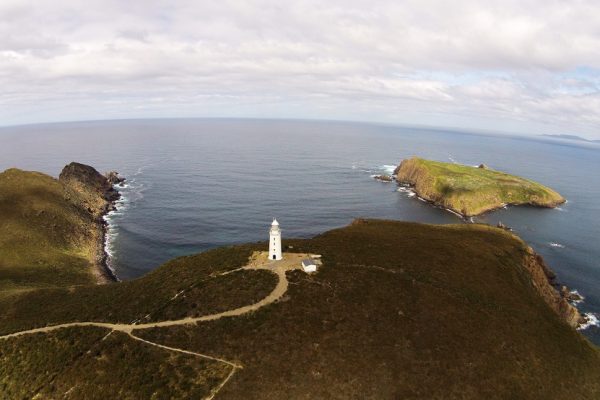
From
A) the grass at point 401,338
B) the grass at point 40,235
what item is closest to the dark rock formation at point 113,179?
the grass at point 40,235

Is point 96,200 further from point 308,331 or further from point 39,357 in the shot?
point 308,331

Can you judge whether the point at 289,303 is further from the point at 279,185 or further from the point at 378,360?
the point at 279,185

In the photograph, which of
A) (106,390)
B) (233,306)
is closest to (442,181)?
(233,306)

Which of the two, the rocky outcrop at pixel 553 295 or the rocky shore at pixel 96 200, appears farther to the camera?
the rocky shore at pixel 96 200

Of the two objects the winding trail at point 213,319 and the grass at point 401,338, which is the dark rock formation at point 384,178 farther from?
the winding trail at point 213,319

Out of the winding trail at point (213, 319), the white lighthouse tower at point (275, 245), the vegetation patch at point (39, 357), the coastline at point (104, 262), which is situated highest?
the white lighthouse tower at point (275, 245)

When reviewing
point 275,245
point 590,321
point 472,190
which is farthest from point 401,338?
point 472,190
